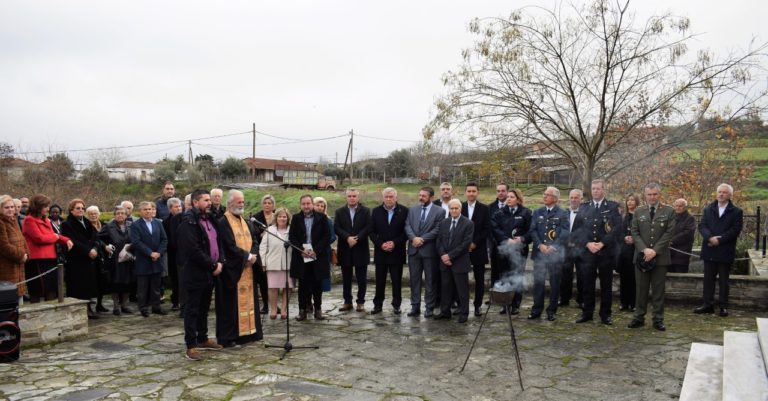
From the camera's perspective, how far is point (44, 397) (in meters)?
4.46

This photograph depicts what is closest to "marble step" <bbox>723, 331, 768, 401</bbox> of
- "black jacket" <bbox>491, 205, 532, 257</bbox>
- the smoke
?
the smoke

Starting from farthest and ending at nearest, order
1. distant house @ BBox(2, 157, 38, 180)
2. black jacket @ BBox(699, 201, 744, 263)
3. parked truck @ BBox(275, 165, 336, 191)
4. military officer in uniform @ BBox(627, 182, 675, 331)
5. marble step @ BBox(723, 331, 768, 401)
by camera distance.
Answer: parked truck @ BBox(275, 165, 336, 191) < distant house @ BBox(2, 157, 38, 180) < black jacket @ BBox(699, 201, 744, 263) < military officer in uniform @ BBox(627, 182, 675, 331) < marble step @ BBox(723, 331, 768, 401)

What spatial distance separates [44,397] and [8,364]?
4.60 feet

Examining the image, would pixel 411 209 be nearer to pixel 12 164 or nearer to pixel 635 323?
pixel 635 323

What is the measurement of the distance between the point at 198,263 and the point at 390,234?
3084mm

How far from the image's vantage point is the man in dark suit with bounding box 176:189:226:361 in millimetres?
5742

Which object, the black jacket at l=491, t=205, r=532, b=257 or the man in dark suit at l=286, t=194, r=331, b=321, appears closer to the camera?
the man in dark suit at l=286, t=194, r=331, b=321

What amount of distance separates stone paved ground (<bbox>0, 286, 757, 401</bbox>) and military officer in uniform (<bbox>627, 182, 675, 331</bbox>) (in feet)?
0.88

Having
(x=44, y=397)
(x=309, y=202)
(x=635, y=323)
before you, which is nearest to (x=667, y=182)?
(x=635, y=323)

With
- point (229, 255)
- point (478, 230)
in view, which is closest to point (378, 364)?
point (229, 255)

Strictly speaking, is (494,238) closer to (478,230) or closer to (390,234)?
(478,230)

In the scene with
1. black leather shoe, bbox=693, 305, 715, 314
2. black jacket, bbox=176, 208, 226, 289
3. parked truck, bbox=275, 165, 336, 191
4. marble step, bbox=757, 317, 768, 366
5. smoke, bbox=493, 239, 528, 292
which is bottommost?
black leather shoe, bbox=693, 305, 715, 314

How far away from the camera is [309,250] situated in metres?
7.56

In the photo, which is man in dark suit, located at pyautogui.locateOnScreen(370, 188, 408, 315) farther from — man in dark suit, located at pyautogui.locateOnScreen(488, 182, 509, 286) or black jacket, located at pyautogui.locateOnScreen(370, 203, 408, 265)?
man in dark suit, located at pyautogui.locateOnScreen(488, 182, 509, 286)
